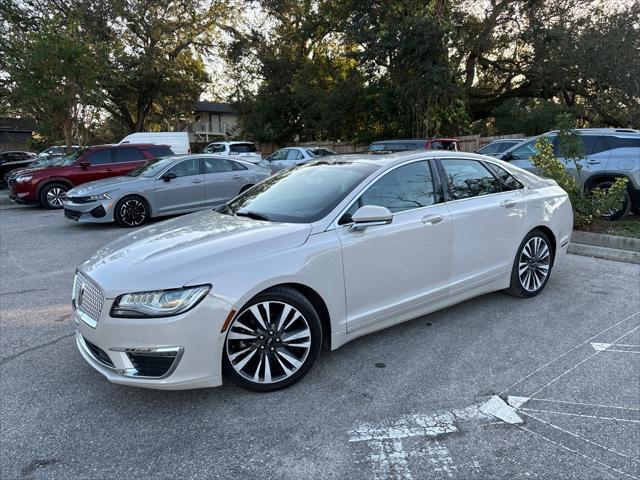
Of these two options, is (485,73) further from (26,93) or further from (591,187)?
(26,93)

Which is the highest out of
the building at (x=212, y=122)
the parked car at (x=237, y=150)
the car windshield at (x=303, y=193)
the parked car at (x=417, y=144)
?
the building at (x=212, y=122)

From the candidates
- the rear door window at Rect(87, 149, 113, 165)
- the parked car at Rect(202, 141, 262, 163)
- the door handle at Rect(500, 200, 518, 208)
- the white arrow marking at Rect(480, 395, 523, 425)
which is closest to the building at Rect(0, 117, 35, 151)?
the parked car at Rect(202, 141, 262, 163)

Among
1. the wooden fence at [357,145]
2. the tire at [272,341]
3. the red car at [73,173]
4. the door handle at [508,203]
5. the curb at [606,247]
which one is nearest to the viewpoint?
the tire at [272,341]

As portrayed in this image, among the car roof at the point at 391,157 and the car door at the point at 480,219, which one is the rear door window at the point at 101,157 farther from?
the car door at the point at 480,219

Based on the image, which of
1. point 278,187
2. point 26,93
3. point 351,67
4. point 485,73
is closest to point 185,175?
point 278,187

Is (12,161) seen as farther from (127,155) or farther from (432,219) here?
(432,219)

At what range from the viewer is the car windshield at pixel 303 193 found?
3619 millimetres

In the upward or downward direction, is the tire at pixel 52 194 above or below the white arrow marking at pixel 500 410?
above

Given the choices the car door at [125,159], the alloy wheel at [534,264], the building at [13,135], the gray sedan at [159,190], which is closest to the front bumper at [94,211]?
the gray sedan at [159,190]

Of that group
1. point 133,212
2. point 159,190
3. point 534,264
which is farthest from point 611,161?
point 133,212

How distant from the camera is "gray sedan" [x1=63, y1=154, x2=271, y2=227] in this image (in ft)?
30.2

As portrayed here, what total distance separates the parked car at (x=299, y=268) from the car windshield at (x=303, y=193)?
0.05 feet

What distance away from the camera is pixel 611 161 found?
28.8ft

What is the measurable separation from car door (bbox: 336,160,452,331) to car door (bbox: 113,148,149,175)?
1055 centimetres
